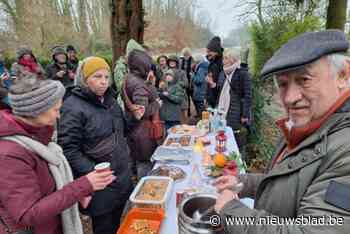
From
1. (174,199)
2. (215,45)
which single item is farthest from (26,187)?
(215,45)

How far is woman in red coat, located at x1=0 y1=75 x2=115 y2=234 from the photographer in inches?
45.4

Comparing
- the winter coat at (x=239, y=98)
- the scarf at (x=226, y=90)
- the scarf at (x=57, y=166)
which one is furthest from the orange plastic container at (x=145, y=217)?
the winter coat at (x=239, y=98)

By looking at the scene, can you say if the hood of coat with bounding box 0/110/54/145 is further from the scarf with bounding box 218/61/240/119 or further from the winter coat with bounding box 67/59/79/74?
the winter coat with bounding box 67/59/79/74

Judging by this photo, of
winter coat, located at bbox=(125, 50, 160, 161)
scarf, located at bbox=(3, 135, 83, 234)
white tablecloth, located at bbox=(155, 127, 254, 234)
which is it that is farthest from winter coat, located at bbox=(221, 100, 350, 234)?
winter coat, located at bbox=(125, 50, 160, 161)

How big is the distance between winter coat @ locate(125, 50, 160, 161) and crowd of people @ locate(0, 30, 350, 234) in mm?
11

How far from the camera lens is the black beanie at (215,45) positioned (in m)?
4.11

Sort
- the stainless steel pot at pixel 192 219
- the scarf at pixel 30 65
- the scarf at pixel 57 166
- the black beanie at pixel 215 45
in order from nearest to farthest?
1. the stainless steel pot at pixel 192 219
2. the scarf at pixel 57 166
3. the scarf at pixel 30 65
4. the black beanie at pixel 215 45

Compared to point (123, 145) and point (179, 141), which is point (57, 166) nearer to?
point (123, 145)

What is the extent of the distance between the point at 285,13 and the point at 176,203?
22.2ft

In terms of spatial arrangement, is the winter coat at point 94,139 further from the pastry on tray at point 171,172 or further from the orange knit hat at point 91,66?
the pastry on tray at point 171,172

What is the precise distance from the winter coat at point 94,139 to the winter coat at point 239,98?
192cm

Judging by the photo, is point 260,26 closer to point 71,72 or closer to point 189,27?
point 71,72

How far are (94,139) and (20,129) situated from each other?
0.70 m

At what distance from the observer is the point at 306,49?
79 cm
